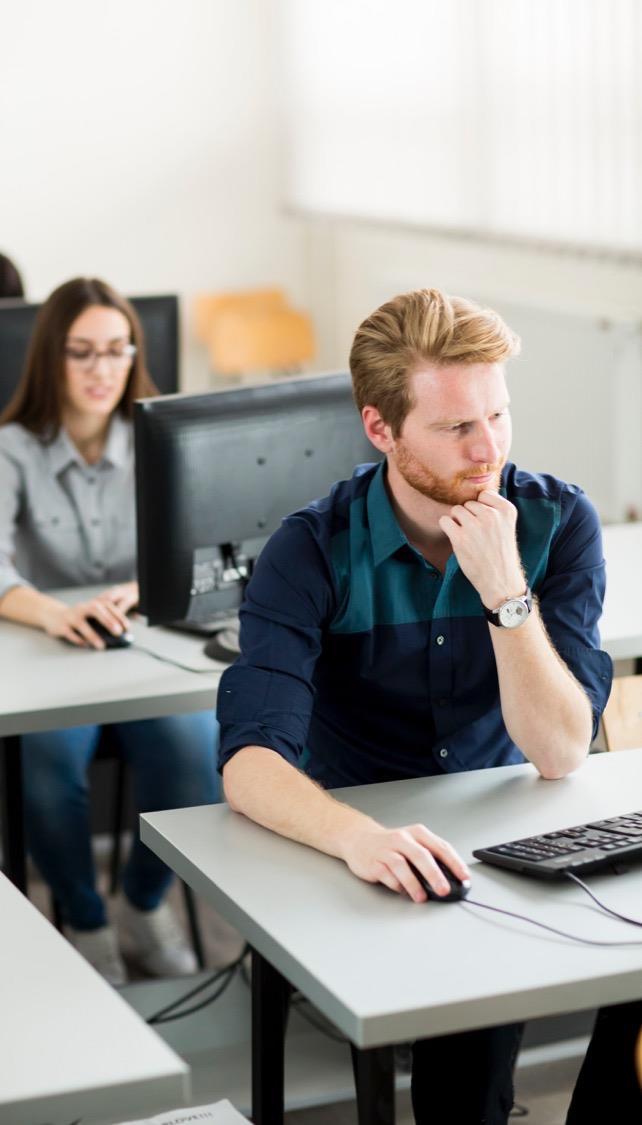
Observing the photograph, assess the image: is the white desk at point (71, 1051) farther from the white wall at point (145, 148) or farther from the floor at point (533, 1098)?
the white wall at point (145, 148)

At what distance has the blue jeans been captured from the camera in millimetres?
2715

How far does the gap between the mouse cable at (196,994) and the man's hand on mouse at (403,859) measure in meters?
1.13

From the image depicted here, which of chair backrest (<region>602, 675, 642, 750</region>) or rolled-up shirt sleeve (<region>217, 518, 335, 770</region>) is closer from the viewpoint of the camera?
rolled-up shirt sleeve (<region>217, 518, 335, 770</region>)

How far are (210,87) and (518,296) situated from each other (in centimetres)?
182

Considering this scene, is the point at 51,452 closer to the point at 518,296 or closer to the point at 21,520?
the point at 21,520

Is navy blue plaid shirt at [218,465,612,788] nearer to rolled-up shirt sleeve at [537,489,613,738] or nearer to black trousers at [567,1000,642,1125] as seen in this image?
rolled-up shirt sleeve at [537,489,613,738]

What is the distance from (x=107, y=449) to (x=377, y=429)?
1156 mm

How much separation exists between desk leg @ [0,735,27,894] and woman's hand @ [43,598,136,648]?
8.8 inches

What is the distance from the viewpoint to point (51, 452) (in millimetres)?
2916

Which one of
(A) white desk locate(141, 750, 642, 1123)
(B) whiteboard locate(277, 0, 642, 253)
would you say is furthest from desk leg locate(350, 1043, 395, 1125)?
(B) whiteboard locate(277, 0, 642, 253)

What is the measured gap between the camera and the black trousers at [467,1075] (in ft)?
5.88

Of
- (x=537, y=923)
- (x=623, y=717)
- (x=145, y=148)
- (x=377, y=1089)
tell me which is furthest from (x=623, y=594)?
(x=145, y=148)

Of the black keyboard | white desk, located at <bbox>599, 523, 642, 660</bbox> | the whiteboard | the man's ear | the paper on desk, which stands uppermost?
the whiteboard

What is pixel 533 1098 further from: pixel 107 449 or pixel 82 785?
pixel 107 449
